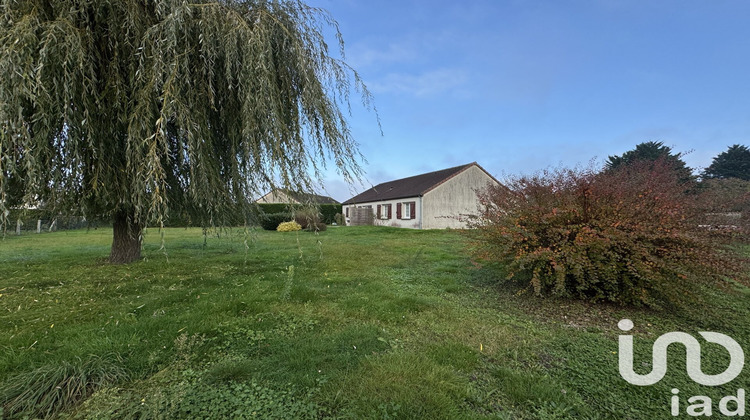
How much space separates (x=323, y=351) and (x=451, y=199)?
19036 mm

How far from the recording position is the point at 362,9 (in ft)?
18.1

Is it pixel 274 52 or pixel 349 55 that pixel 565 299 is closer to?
pixel 349 55

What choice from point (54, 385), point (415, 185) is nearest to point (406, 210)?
point (415, 185)

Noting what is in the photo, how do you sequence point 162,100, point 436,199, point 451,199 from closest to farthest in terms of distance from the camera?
1. point 162,100
2. point 436,199
3. point 451,199

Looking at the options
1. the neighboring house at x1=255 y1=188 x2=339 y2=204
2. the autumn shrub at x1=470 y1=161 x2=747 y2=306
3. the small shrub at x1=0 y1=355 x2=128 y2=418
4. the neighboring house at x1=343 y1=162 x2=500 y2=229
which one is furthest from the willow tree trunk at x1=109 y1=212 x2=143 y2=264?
the neighboring house at x1=343 y1=162 x2=500 y2=229

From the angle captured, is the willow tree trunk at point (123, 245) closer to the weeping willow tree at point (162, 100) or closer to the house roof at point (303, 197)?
the weeping willow tree at point (162, 100)

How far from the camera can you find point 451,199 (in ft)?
67.2

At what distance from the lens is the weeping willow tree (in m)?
2.77

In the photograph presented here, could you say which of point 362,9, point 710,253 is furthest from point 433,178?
point 710,253

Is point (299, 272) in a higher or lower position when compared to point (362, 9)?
lower

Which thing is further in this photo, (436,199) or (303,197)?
(436,199)

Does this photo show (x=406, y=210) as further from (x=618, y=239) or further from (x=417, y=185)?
(x=618, y=239)

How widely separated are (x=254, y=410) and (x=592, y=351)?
2811 mm

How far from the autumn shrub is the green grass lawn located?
296 millimetres
